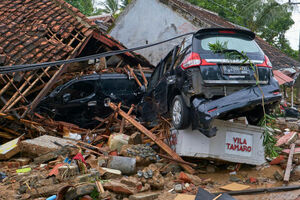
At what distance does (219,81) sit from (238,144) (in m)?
1.61

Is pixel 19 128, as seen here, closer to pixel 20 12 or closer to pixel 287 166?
pixel 20 12

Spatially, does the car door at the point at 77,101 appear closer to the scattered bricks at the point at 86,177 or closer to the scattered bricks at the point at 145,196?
the scattered bricks at the point at 86,177

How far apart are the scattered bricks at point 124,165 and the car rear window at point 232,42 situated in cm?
267

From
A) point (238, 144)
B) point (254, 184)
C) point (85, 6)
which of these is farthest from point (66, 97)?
point (85, 6)

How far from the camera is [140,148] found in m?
7.50

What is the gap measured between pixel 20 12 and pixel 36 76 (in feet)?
12.5

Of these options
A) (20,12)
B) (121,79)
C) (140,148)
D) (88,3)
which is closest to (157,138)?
(140,148)

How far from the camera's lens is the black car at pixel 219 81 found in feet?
19.6

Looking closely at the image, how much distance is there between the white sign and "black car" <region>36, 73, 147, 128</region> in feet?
16.8

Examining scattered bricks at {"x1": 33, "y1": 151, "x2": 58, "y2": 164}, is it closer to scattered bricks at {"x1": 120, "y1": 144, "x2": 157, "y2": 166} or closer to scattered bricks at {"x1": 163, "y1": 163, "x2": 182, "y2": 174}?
scattered bricks at {"x1": 120, "y1": 144, "x2": 157, "y2": 166}

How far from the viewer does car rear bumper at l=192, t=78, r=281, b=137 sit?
5.86 metres

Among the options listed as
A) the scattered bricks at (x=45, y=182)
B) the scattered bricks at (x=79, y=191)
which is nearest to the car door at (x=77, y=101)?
the scattered bricks at (x=45, y=182)

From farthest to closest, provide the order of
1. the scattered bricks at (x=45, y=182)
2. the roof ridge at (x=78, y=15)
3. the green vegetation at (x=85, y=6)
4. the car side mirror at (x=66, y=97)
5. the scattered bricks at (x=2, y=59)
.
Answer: the green vegetation at (x=85, y=6)
the roof ridge at (x=78, y=15)
the car side mirror at (x=66, y=97)
the scattered bricks at (x=2, y=59)
the scattered bricks at (x=45, y=182)

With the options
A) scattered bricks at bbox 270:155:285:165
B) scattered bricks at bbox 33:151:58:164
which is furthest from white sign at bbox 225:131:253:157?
scattered bricks at bbox 33:151:58:164
